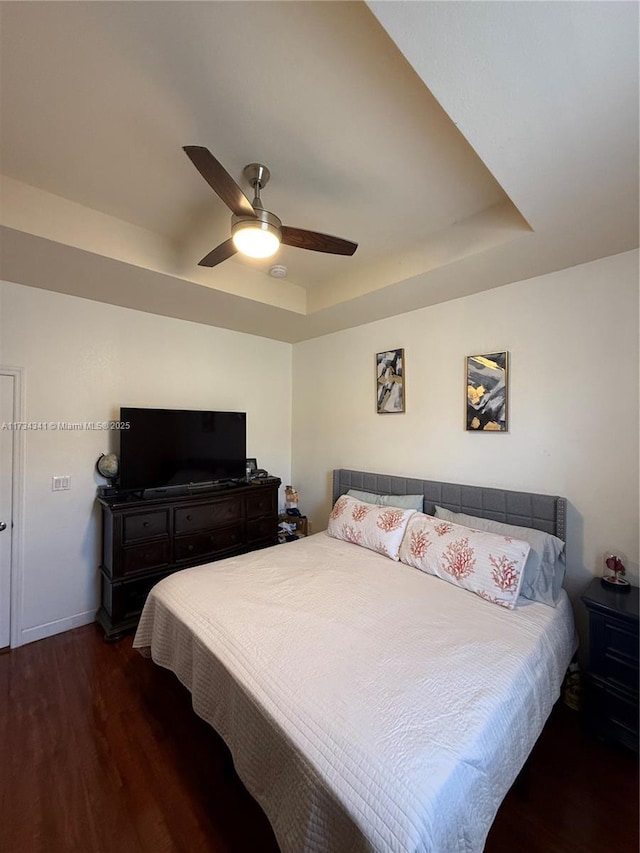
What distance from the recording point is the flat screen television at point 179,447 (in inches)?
111

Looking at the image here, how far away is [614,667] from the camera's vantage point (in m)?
1.72

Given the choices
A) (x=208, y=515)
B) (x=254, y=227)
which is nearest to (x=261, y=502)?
(x=208, y=515)

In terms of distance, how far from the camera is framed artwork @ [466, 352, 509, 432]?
2445mm

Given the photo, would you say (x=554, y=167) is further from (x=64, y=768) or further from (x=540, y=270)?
(x=64, y=768)

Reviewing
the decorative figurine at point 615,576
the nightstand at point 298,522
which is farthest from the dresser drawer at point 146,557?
the decorative figurine at point 615,576

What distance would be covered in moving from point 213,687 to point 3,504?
7.01 feet

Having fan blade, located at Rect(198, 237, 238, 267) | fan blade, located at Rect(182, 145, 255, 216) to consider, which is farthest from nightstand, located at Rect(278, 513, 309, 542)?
fan blade, located at Rect(182, 145, 255, 216)

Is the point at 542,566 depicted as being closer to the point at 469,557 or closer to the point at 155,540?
the point at 469,557

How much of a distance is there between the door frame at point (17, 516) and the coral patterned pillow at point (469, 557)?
2.76m

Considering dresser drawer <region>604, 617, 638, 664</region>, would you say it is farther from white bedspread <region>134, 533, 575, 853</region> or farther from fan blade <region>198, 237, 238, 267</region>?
fan blade <region>198, 237, 238, 267</region>

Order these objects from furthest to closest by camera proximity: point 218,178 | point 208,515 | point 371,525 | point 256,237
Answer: point 208,515, point 371,525, point 256,237, point 218,178

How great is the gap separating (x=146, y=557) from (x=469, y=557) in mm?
2344

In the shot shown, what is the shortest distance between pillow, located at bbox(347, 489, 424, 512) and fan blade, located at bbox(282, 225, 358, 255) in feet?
6.16

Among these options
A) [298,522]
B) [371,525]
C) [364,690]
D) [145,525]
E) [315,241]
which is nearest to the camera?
[364,690]
